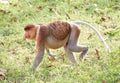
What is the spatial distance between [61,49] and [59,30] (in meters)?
1.26

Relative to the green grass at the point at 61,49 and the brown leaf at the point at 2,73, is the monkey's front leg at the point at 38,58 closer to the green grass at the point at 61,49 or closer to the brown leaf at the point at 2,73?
the green grass at the point at 61,49

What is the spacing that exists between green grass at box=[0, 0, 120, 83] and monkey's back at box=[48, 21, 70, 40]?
21.9 inches

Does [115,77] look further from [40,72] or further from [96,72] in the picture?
[40,72]

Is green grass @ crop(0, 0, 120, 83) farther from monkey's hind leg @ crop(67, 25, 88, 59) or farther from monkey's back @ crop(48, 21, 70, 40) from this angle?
monkey's back @ crop(48, 21, 70, 40)

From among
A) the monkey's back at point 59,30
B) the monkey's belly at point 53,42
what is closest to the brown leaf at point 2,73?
the monkey's belly at point 53,42

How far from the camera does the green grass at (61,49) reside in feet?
20.6

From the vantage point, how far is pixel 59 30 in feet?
21.0

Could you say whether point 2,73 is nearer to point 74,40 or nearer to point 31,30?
point 31,30

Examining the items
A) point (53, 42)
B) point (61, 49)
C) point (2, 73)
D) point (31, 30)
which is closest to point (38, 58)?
point (53, 42)

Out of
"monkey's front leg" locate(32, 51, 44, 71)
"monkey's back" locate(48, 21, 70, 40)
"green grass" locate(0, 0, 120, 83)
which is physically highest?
"monkey's back" locate(48, 21, 70, 40)

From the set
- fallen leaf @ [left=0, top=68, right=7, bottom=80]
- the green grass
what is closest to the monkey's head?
the green grass

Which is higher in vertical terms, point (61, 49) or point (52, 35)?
point (52, 35)

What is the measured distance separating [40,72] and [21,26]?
2.52 meters

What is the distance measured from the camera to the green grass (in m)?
6.28
